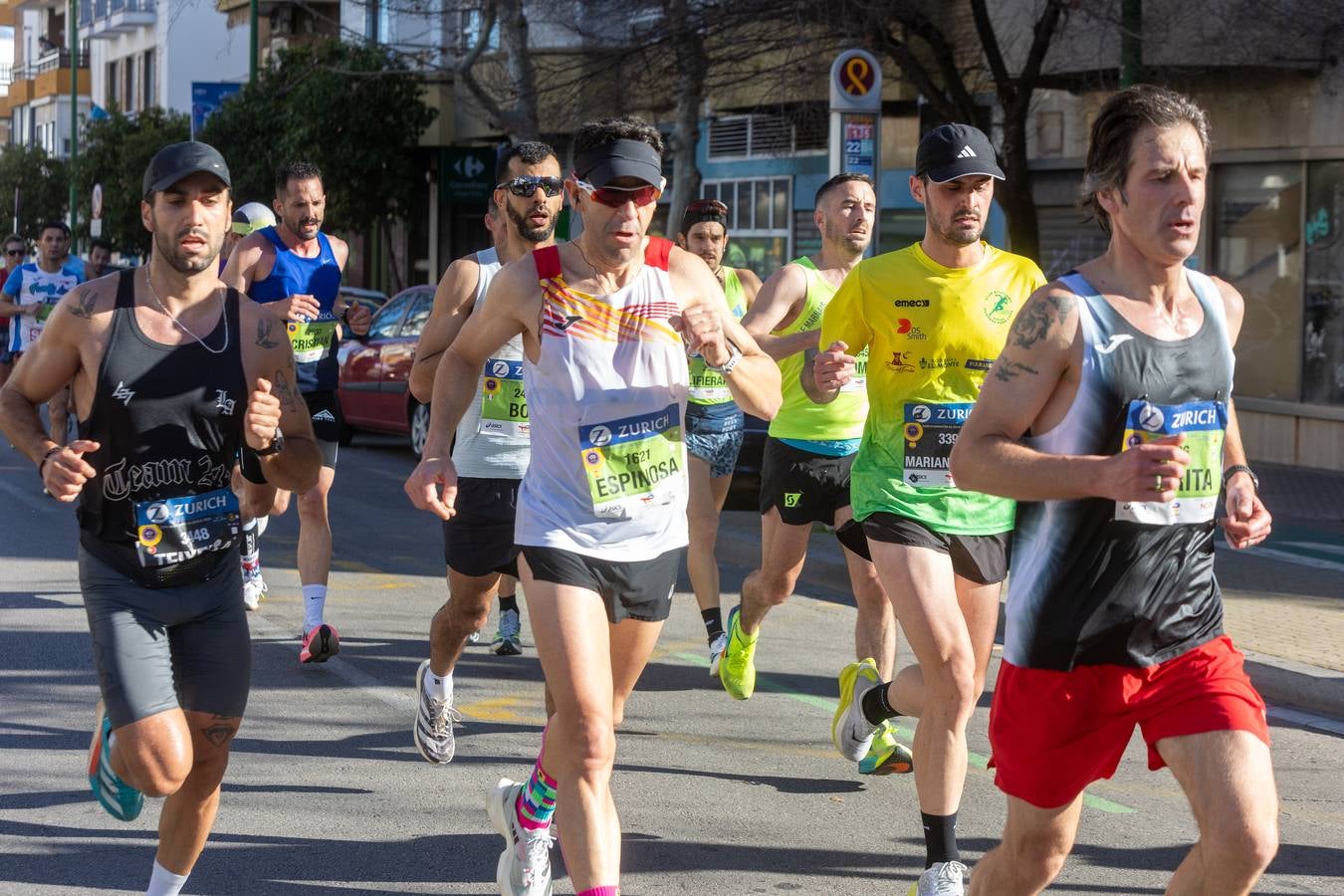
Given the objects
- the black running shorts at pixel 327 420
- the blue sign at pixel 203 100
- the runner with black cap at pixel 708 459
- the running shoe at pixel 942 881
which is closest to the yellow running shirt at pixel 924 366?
the running shoe at pixel 942 881

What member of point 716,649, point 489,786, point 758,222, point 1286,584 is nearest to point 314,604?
point 716,649

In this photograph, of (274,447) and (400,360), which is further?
(400,360)

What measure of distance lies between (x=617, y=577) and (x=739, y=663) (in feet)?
9.71

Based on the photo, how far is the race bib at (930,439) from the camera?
530 cm

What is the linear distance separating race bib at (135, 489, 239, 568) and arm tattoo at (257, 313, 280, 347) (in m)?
0.40

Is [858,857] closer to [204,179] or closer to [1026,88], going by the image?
Result: [204,179]

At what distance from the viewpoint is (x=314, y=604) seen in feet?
26.8

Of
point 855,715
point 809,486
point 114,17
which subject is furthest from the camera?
point 114,17

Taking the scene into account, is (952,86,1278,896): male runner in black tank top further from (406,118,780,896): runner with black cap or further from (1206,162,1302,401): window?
(1206,162,1302,401): window

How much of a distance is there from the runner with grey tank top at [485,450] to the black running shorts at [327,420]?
215cm

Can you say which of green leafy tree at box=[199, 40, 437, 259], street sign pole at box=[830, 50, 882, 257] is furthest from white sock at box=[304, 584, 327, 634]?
green leafy tree at box=[199, 40, 437, 259]

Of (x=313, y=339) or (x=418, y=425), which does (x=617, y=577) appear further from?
(x=418, y=425)

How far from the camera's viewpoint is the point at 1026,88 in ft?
55.1

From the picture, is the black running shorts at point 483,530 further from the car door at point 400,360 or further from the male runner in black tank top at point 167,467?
the car door at point 400,360
